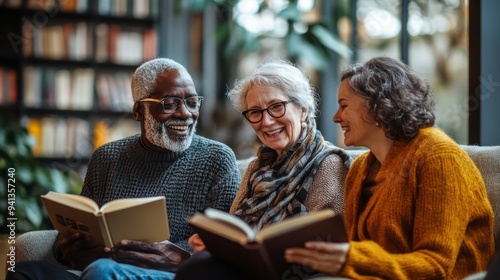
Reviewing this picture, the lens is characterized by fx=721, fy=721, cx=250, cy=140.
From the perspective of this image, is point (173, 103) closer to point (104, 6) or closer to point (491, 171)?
point (491, 171)

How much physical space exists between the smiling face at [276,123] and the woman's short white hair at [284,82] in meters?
0.02

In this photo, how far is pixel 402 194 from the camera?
1.92m

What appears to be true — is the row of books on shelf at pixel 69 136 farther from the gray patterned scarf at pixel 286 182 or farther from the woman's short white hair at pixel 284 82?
the gray patterned scarf at pixel 286 182

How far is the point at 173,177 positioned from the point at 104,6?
2961 millimetres

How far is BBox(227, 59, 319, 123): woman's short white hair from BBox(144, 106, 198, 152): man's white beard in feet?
0.74

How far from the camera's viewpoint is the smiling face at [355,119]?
6.81ft

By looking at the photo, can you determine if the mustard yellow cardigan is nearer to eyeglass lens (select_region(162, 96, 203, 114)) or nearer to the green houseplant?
eyeglass lens (select_region(162, 96, 203, 114))

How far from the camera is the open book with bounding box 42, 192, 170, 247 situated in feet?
6.70

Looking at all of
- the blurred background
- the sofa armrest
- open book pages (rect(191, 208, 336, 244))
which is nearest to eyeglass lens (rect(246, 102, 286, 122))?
open book pages (rect(191, 208, 336, 244))

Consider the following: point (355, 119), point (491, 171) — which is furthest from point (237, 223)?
point (491, 171)

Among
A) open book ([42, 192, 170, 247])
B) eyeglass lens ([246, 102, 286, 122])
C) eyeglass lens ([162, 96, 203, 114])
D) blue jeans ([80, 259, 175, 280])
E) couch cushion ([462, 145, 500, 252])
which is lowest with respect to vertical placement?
blue jeans ([80, 259, 175, 280])

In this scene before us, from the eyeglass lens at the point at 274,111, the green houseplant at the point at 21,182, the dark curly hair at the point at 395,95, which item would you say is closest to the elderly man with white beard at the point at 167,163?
the eyeglass lens at the point at 274,111

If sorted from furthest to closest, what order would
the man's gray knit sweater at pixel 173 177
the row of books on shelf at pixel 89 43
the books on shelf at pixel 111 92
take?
the books on shelf at pixel 111 92 < the row of books on shelf at pixel 89 43 < the man's gray knit sweater at pixel 173 177

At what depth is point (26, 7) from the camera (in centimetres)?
493
